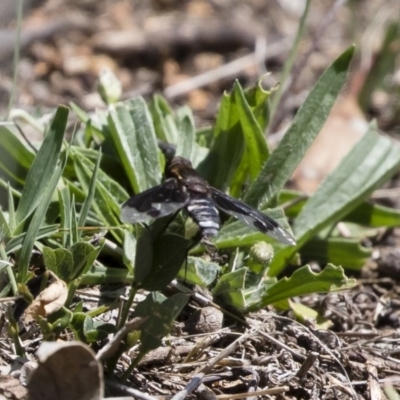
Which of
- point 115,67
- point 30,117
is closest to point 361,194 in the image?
point 30,117

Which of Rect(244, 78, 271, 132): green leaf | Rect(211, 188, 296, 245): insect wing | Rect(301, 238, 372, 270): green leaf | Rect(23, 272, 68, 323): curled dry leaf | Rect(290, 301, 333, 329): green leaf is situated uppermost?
Rect(244, 78, 271, 132): green leaf

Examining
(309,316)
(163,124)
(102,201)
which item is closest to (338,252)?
(309,316)

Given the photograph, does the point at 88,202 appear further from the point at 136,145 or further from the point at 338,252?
the point at 338,252

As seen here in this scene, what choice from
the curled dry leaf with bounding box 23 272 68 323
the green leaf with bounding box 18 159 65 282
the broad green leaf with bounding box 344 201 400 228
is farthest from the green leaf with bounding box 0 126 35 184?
the broad green leaf with bounding box 344 201 400 228

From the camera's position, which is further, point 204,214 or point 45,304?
point 204,214

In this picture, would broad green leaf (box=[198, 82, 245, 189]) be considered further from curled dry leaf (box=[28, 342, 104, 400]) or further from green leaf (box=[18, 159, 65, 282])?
curled dry leaf (box=[28, 342, 104, 400])

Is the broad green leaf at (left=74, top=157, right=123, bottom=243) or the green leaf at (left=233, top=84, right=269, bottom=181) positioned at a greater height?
the green leaf at (left=233, top=84, right=269, bottom=181)

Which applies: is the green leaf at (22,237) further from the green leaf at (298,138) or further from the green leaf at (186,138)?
the green leaf at (298,138)
